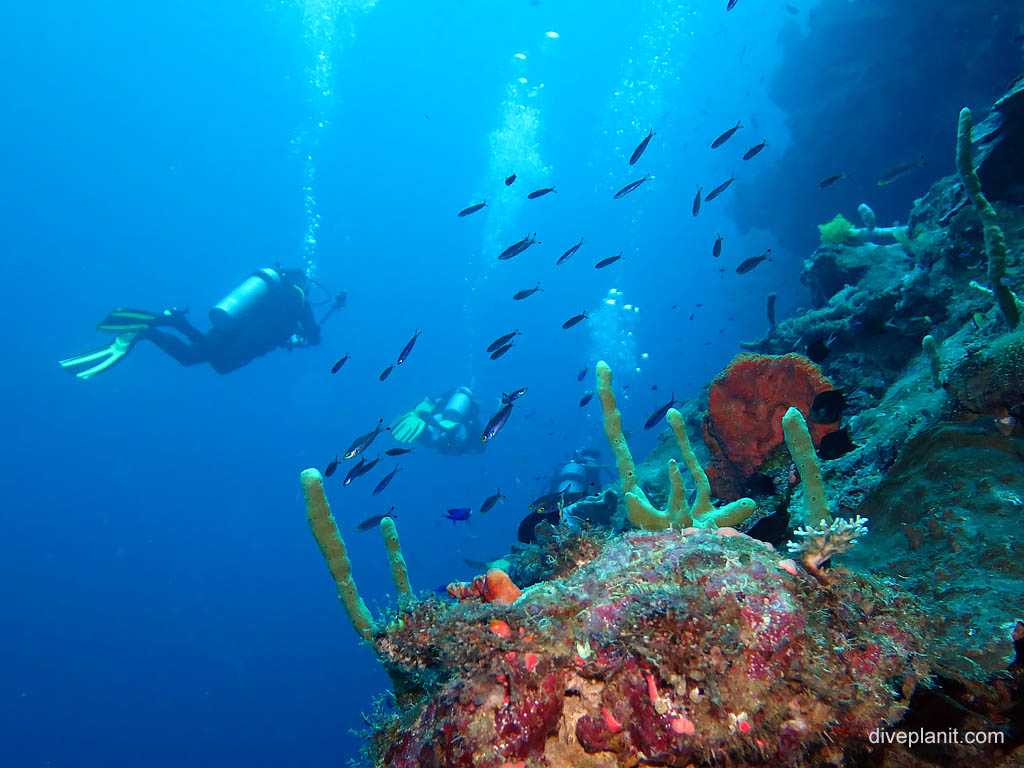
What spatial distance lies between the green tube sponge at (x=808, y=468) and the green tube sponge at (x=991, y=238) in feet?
9.14

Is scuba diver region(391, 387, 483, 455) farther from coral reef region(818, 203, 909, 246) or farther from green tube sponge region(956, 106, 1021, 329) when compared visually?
green tube sponge region(956, 106, 1021, 329)

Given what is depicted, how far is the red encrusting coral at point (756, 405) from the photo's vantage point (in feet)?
16.1

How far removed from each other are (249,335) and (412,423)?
7.46m

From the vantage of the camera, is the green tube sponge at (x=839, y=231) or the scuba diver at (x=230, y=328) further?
the scuba diver at (x=230, y=328)

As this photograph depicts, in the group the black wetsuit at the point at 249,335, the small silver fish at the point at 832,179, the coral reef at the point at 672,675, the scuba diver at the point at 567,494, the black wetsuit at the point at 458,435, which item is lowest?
the coral reef at the point at 672,675

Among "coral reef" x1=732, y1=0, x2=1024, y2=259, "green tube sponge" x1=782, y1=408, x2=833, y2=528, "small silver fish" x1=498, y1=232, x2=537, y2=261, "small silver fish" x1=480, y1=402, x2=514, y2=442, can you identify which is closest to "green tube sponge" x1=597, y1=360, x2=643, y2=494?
"green tube sponge" x1=782, y1=408, x2=833, y2=528

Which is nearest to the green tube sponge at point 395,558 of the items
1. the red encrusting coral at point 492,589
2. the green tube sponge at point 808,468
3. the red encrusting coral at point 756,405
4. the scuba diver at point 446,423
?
the red encrusting coral at point 492,589

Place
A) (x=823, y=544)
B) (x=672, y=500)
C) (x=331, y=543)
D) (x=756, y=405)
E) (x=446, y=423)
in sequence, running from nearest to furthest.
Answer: (x=823, y=544) < (x=331, y=543) < (x=672, y=500) < (x=756, y=405) < (x=446, y=423)

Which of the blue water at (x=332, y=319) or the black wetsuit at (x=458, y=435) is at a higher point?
the blue water at (x=332, y=319)

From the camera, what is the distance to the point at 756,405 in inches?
200

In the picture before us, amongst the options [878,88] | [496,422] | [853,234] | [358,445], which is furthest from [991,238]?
[878,88]

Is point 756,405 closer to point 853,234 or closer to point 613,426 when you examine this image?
point 613,426

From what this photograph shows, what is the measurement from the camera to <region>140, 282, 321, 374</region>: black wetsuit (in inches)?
575

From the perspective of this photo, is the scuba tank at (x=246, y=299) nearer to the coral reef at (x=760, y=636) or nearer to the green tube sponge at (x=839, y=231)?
the coral reef at (x=760, y=636)
